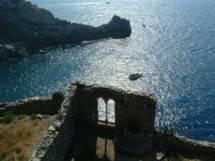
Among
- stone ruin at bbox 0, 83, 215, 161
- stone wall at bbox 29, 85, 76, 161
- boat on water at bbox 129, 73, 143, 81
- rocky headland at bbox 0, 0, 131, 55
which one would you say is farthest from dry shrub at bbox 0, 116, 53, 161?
rocky headland at bbox 0, 0, 131, 55

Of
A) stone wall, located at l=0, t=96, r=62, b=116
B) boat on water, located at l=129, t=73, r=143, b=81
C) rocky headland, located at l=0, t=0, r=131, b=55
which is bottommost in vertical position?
stone wall, located at l=0, t=96, r=62, b=116

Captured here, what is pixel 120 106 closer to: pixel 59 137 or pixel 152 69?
pixel 59 137

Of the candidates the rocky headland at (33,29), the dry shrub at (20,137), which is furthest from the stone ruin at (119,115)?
the rocky headland at (33,29)

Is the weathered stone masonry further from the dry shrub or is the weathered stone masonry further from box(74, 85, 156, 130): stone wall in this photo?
the dry shrub

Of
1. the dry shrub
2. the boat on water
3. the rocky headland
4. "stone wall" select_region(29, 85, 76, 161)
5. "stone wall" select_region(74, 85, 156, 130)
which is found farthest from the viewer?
the rocky headland

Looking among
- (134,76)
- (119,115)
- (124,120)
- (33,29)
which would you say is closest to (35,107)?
(119,115)
